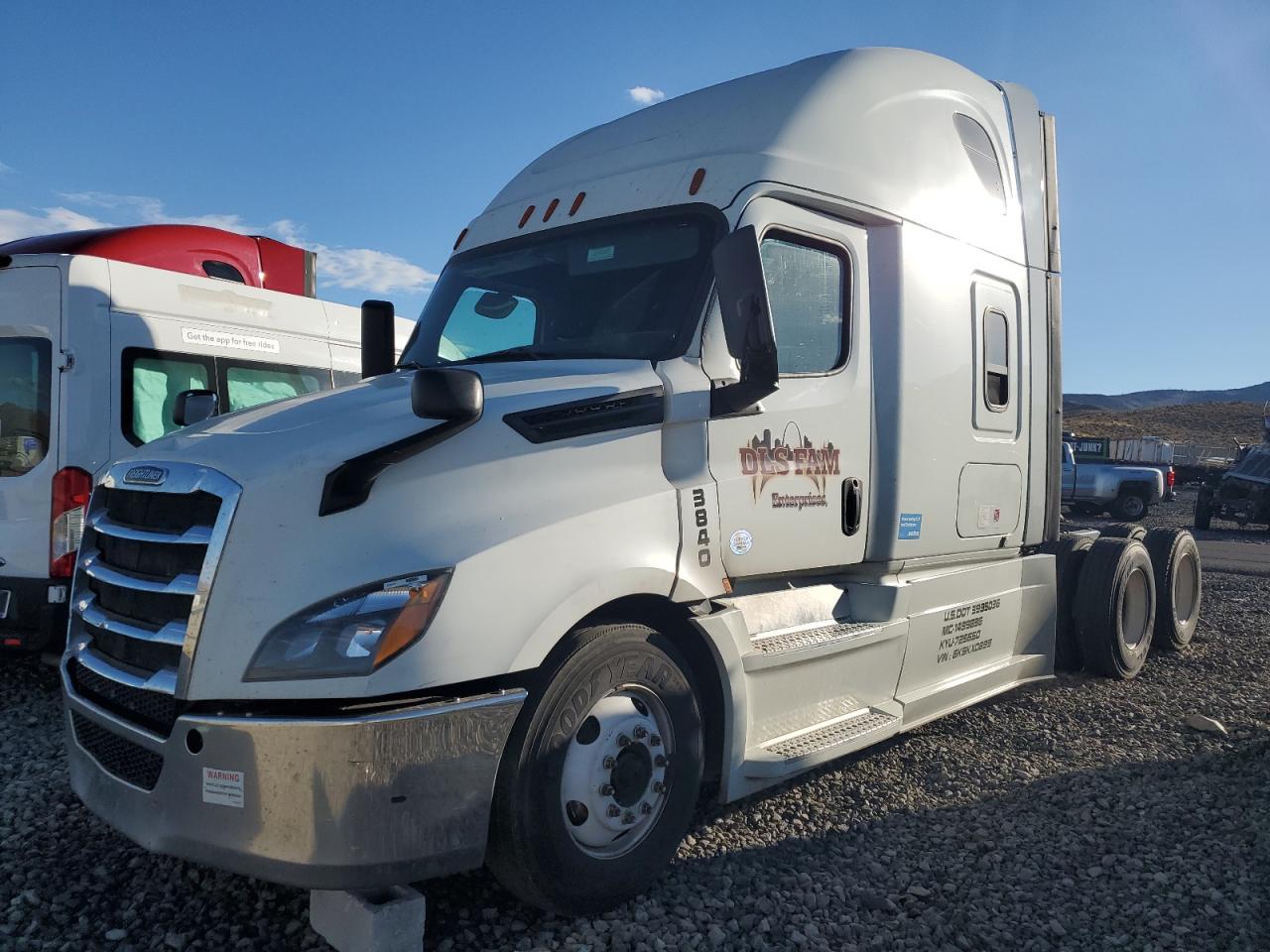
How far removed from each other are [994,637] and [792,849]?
2.43 metres

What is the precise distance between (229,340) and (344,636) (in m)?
5.52

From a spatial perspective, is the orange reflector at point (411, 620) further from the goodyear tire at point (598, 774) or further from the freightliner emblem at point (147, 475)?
the freightliner emblem at point (147, 475)

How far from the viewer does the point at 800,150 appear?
4.40 m

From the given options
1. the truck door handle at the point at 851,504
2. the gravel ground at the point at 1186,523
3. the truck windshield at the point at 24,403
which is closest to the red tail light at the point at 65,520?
the truck windshield at the point at 24,403

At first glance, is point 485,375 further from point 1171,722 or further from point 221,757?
point 1171,722

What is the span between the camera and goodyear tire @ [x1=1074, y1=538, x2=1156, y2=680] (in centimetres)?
681

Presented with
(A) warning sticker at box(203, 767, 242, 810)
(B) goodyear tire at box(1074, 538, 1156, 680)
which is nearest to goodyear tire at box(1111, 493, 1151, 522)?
(B) goodyear tire at box(1074, 538, 1156, 680)

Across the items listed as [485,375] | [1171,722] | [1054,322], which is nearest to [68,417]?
[485,375]

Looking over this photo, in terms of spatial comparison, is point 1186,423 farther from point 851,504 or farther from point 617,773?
point 617,773

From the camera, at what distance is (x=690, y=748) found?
12.0 feet

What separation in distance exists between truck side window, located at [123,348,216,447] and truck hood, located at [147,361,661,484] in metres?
3.49

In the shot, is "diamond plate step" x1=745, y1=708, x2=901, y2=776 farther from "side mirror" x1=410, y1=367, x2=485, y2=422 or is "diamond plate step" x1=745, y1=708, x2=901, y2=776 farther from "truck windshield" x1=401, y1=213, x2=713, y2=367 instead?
"side mirror" x1=410, y1=367, x2=485, y2=422

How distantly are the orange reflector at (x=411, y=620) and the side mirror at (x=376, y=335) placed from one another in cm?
225

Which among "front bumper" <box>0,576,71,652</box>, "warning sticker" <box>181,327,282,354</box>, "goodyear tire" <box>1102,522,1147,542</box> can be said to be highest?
"warning sticker" <box>181,327,282,354</box>
